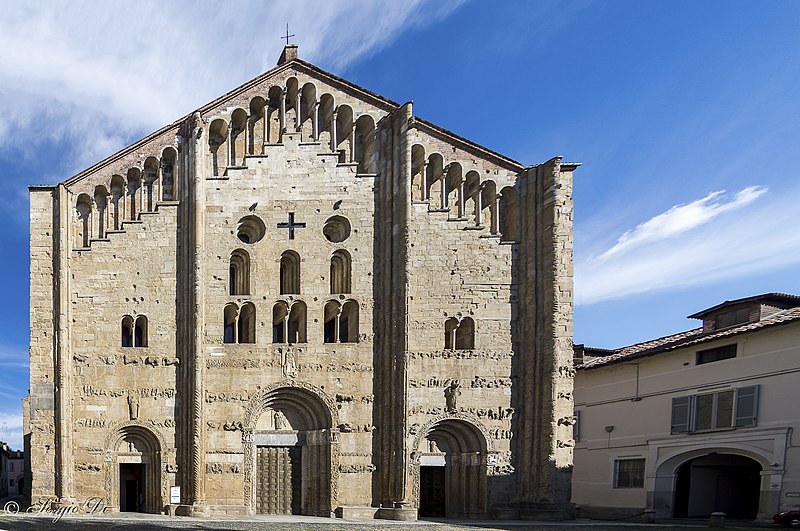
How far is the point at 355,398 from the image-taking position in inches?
953

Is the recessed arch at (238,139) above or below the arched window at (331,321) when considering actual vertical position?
above

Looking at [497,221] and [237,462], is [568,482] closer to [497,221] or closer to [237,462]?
[497,221]

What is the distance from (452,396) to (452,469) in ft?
9.61

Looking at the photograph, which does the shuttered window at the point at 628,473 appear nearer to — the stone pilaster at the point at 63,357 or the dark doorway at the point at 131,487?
the dark doorway at the point at 131,487

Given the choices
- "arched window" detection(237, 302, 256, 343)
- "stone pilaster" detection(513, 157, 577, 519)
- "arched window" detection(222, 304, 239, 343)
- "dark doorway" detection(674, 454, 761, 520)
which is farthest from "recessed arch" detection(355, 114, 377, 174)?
"dark doorway" detection(674, 454, 761, 520)

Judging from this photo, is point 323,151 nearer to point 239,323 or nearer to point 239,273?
point 239,273

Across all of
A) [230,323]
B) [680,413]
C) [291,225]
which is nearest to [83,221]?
[230,323]

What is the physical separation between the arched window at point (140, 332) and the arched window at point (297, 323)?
546 cm

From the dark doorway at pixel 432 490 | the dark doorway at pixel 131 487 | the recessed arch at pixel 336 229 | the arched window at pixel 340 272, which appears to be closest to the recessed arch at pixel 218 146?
the recessed arch at pixel 336 229

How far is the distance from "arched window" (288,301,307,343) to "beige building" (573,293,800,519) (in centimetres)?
1493

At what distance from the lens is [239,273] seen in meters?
25.1

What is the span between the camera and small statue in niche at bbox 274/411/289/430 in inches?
958

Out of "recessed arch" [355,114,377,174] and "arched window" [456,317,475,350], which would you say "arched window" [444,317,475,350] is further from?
"recessed arch" [355,114,377,174]

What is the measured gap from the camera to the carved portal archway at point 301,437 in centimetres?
2369
